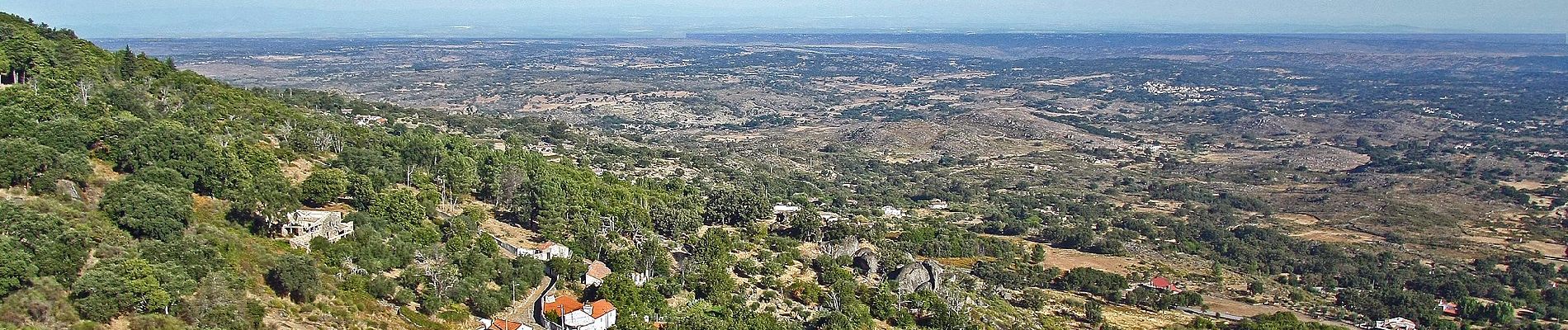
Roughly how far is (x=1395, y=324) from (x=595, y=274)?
85.6ft

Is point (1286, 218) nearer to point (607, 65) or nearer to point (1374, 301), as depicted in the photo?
point (1374, 301)

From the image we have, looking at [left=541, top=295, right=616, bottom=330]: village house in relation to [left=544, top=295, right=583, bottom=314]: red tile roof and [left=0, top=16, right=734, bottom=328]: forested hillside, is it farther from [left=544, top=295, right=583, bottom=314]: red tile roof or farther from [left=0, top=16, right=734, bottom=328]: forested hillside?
[left=0, top=16, right=734, bottom=328]: forested hillside

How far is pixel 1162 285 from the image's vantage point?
36938 millimetres

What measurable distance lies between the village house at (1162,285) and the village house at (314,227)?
26086 millimetres

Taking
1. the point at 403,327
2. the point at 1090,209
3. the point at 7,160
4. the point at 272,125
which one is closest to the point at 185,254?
the point at 403,327

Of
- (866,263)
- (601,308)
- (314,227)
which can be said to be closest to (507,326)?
(601,308)

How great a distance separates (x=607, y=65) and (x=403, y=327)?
182095 mm

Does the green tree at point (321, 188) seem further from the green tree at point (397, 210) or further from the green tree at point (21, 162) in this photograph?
the green tree at point (21, 162)

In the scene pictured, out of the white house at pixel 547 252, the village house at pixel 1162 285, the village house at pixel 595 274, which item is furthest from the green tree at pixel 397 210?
the village house at pixel 1162 285

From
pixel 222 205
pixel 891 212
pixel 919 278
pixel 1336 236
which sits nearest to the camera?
pixel 222 205

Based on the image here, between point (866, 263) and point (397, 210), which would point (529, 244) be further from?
point (866, 263)

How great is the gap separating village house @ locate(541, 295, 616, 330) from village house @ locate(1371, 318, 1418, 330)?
25.2 m

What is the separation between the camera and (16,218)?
57.5 feet

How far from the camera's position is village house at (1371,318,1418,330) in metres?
33.5
